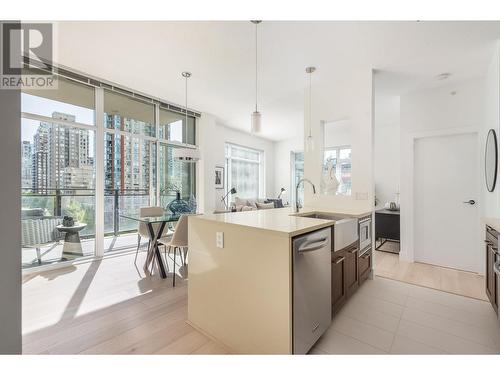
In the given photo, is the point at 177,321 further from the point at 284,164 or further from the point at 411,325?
the point at 284,164

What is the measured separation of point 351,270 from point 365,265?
60 centimetres

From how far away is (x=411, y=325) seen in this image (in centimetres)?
203

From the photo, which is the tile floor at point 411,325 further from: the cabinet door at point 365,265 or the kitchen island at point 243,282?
the kitchen island at point 243,282

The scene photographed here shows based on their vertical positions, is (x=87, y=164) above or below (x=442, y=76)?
below

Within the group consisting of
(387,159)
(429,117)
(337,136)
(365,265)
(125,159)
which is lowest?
(365,265)

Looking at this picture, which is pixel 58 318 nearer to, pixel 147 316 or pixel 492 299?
pixel 147 316

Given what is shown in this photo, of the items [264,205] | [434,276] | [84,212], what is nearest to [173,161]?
[84,212]

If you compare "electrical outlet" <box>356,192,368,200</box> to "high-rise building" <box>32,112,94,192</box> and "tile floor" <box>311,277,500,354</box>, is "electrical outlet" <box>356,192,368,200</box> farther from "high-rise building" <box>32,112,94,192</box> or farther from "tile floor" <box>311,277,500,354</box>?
"high-rise building" <box>32,112,94,192</box>

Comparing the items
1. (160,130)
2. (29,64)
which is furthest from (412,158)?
(29,64)

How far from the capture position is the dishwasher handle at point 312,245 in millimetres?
1464

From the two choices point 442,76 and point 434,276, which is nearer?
point 434,276

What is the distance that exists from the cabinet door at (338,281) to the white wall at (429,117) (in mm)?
2358

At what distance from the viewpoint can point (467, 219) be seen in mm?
3479
